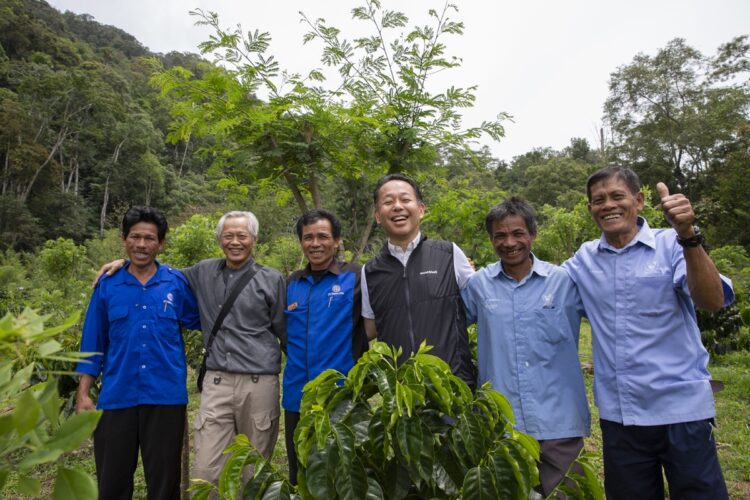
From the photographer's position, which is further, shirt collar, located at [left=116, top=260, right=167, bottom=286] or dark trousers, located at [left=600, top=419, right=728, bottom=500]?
shirt collar, located at [left=116, top=260, right=167, bottom=286]

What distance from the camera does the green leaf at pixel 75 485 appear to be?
590 millimetres

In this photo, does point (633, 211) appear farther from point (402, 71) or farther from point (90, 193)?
point (90, 193)

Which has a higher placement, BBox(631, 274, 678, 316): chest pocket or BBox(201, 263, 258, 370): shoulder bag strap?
BBox(631, 274, 678, 316): chest pocket

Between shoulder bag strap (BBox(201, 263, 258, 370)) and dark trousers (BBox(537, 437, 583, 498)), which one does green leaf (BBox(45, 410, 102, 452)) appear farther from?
shoulder bag strap (BBox(201, 263, 258, 370))

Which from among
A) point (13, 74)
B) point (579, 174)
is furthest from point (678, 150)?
point (13, 74)

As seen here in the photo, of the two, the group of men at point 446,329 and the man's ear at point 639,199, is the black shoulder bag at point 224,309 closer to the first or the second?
the group of men at point 446,329

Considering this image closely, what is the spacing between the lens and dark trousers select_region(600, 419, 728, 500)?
187 centimetres

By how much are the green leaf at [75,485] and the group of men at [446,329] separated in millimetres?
1671

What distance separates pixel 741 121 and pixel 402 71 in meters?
26.0

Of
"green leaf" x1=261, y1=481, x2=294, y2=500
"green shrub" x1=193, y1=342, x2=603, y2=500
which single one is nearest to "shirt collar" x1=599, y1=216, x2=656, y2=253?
"green shrub" x1=193, y1=342, x2=603, y2=500

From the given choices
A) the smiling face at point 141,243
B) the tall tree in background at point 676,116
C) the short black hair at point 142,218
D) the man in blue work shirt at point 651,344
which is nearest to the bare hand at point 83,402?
the smiling face at point 141,243

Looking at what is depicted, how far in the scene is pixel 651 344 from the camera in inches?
77.7

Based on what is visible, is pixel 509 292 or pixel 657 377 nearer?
pixel 657 377

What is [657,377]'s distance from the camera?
1939mm
